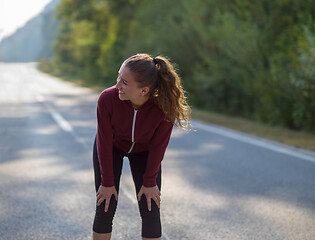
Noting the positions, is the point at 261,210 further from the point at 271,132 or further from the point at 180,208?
the point at 271,132

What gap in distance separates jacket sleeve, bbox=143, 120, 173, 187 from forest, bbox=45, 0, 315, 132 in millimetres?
8373

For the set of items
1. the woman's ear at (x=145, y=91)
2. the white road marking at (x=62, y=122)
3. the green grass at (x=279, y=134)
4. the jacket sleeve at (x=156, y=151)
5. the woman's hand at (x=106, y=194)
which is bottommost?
the white road marking at (x=62, y=122)

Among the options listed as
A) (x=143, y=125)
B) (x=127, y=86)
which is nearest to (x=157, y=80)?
(x=127, y=86)

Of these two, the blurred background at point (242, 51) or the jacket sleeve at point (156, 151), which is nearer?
the jacket sleeve at point (156, 151)

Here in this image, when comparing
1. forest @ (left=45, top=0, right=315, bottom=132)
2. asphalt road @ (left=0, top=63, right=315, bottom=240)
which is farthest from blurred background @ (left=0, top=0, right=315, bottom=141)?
asphalt road @ (left=0, top=63, right=315, bottom=240)

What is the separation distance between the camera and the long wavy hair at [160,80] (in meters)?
2.32

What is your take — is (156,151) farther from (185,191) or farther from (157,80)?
(185,191)

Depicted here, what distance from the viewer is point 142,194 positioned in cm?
249

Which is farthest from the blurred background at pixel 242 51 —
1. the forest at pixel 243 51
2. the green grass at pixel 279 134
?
the green grass at pixel 279 134

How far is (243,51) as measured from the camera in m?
13.6

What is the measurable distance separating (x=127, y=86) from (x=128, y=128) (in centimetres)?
31

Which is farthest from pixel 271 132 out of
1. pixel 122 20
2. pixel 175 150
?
pixel 122 20

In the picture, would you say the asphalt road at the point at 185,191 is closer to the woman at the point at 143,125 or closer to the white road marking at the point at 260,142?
the white road marking at the point at 260,142

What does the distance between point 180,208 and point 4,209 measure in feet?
6.11
